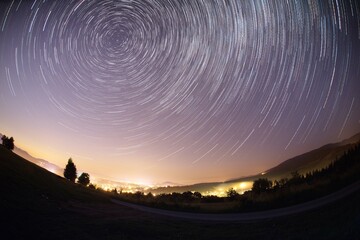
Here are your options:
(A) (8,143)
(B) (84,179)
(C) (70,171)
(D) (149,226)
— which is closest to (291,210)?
(D) (149,226)

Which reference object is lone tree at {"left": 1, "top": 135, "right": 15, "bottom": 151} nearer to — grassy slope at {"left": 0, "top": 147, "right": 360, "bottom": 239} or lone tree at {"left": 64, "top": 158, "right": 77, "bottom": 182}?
lone tree at {"left": 64, "top": 158, "right": 77, "bottom": 182}

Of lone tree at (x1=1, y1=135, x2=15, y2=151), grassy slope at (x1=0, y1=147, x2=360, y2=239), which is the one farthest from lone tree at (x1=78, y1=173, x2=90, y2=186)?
grassy slope at (x1=0, y1=147, x2=360, y2=239)

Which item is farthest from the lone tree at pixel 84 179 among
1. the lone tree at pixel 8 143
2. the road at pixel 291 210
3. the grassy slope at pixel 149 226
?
the road at pixel 291 210

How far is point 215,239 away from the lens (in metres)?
13.6

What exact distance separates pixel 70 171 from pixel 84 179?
8311mm

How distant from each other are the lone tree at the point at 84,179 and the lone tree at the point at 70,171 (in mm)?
6311

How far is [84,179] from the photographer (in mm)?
69000

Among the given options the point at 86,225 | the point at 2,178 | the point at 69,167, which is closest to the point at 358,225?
the point at 86,225

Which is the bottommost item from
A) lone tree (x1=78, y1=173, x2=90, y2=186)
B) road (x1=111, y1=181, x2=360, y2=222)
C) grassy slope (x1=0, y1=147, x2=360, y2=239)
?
grassy slope (x1=0, y1=147, x2=360, y2=239)

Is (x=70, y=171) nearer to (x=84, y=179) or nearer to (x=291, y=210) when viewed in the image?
(x=84, y=179)

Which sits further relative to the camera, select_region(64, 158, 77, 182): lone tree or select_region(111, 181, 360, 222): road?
select_region(64, 158, 77, 182): lone tree

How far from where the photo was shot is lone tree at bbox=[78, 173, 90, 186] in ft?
222

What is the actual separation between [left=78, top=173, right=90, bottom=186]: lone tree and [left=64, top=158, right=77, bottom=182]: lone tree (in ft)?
20.7

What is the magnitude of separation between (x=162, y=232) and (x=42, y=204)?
8.96 m
